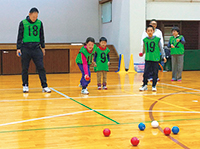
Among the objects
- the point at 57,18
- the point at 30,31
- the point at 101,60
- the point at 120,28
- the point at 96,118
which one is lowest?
the point at 96,118

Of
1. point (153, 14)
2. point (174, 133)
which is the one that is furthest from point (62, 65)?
point (174, 133)

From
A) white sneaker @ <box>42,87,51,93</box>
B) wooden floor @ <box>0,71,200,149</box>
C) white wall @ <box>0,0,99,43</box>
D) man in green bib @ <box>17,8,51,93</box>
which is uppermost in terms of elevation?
white wall @ <box>0,0,99,43</box>

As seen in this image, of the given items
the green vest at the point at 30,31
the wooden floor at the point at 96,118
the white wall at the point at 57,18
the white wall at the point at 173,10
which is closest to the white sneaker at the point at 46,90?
the wooden floor at the point at 96,118

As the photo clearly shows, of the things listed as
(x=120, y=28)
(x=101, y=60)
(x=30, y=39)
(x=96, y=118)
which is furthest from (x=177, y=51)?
(x=96, y=118)

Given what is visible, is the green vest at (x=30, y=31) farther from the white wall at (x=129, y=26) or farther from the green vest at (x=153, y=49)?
the white wall at (x=129, y=26)

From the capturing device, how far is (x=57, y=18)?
16172 mm

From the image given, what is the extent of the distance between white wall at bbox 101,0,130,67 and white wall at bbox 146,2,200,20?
92 centimetres

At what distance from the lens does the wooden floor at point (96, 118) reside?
12.2ft

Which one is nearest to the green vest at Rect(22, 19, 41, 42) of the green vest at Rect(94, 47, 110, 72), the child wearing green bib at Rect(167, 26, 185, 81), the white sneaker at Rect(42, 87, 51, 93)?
the white sneaker at Rect(42, 87, 51, 93)

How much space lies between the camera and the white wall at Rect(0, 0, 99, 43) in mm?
15461

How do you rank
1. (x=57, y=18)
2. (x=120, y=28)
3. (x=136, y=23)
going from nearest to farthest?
(x=136, y=23) < (x=120, y=28) < (x=57, y=18)

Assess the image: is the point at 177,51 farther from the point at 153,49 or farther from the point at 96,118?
the point at 96,118

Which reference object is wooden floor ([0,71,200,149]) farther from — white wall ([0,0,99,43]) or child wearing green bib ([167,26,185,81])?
white wall ([0,0,99,43])

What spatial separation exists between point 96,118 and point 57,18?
11.8m
